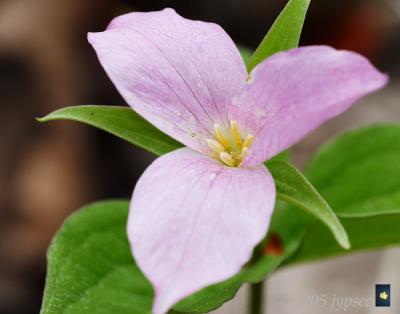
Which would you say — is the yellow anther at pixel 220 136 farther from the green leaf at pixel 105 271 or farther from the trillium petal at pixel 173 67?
the green leaf at pixel 105 271

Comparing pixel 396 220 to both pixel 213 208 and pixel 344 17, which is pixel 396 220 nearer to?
pixel 213 208

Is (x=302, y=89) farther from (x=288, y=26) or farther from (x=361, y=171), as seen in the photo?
(x=361, y=171)

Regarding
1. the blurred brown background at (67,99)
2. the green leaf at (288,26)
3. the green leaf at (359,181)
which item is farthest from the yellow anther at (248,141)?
the blurred brown background at (67,99)

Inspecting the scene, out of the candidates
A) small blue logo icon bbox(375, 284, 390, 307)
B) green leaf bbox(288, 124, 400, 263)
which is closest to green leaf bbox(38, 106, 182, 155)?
green leaf bbox(288, 124, 400, 263)

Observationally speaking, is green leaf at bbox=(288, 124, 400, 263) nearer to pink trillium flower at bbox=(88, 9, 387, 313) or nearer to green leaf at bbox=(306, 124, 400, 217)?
green leaf at bbox=(306, 124, 400, 217)

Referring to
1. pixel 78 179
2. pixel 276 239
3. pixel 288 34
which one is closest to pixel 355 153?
pixel 276 239

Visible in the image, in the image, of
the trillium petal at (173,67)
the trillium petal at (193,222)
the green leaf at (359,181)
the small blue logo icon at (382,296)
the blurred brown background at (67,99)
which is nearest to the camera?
the trillium petal at (193,222)

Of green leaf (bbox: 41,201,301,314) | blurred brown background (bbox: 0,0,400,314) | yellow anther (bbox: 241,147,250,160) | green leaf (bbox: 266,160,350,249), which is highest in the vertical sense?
yellow anther (bbox: 241,147,250,160)
